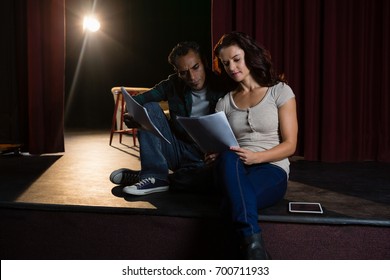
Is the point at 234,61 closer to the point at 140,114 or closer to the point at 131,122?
the point at 140,114

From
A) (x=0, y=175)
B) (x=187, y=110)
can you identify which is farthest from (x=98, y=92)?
(x=187, y=110)

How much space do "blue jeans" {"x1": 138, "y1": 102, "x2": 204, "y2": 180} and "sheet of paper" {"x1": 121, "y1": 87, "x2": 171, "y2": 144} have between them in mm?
82

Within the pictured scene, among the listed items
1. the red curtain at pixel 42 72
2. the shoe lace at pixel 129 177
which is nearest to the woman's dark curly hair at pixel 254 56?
the shoe lace at pixel 129 177

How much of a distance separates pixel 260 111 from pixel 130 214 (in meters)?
0.67

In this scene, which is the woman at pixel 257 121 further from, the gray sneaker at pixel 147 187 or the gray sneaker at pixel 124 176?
the gray sneaker at pixel 124 176

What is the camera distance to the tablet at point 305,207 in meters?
1.81

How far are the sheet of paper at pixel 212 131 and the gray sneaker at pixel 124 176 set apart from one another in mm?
657

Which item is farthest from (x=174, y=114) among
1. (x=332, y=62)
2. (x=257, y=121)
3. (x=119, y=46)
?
(x=119, y=46)

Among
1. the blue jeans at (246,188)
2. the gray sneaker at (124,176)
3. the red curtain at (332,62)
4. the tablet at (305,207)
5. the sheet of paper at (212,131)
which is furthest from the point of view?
the red curtain at (332,62)

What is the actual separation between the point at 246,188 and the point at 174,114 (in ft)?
2.57

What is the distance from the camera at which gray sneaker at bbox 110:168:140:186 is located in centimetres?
239

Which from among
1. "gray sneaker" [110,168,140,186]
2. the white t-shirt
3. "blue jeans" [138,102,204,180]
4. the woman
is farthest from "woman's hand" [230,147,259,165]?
"gray sneaker" [110,168,140,186]

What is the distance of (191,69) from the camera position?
6.79 feet

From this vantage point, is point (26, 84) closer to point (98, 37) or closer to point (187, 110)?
point (187, 110)
